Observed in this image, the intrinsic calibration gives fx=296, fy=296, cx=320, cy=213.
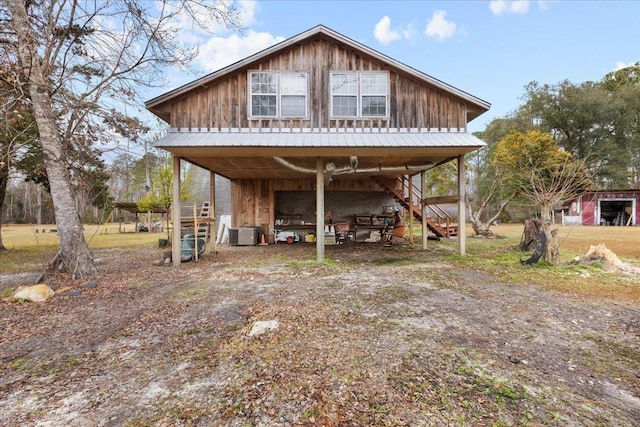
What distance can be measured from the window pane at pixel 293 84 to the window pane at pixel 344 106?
3.14 feet

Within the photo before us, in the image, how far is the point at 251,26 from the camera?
28.0 ft

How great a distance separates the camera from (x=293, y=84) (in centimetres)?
859

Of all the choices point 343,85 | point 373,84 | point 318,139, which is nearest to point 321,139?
point 318,139

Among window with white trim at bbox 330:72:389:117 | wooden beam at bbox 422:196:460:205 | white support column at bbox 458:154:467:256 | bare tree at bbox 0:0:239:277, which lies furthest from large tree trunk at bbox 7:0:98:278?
wooden beam at bbox 422:196:460:205

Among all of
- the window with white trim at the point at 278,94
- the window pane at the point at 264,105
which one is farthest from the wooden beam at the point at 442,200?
the window pane at the point at 264,105

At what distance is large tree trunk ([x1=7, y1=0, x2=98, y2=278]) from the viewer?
667 centimetres

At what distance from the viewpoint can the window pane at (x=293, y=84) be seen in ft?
28.1

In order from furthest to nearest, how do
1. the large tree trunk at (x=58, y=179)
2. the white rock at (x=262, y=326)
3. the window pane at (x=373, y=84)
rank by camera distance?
the window pane at (x=373, y=84)
the large tree trunk at (x=58, y=179)
the white rock at (x=262, y=326)

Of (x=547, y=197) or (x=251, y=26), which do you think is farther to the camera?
(x=251, y=26)

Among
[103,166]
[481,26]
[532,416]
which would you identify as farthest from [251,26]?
[481,26]

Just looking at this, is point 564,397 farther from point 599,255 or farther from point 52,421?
point 599,255

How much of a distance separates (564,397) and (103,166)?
12125 mm

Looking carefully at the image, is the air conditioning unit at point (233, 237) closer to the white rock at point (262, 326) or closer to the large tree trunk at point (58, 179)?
the large tree trunk at point (58, 179)

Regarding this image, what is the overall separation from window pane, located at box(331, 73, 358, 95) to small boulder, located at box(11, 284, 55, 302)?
26.4 ft
